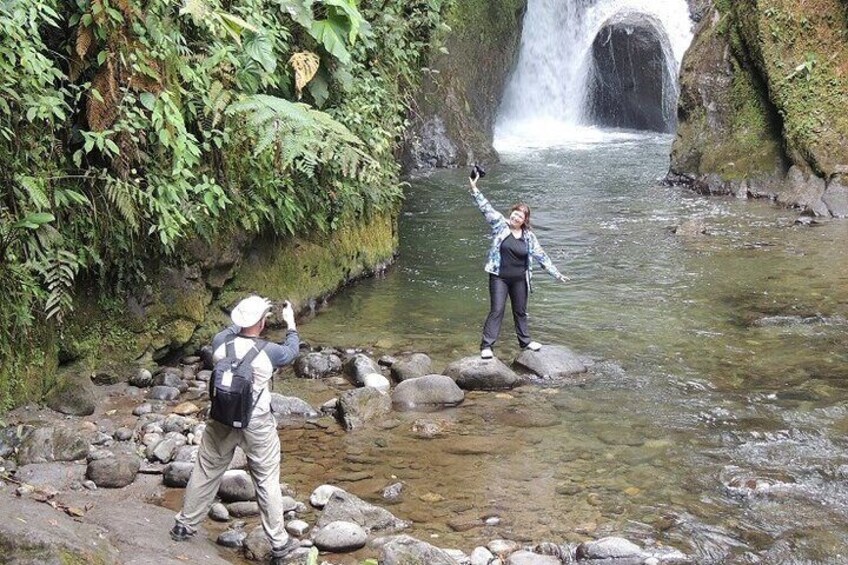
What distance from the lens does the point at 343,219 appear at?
11430 millimetres

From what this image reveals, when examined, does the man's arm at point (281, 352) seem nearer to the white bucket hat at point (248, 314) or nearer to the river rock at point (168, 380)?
the white bucket hat at point (248, 314)

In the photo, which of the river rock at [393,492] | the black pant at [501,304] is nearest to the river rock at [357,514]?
the river rock at [393,492]

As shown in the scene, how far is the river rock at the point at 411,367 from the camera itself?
869 cm

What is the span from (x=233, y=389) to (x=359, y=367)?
3.70 metres

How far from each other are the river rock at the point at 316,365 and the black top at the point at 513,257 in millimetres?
1975

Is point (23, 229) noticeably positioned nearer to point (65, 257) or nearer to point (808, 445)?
point (65, 257)

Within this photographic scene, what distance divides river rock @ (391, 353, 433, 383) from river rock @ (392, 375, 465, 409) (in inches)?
15.8

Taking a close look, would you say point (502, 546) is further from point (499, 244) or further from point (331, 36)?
point (331, 36)

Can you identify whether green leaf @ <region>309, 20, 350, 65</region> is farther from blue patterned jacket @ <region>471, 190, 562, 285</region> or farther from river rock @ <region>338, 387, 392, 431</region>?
river rock @ <region>338, 387, 392, 431</region>

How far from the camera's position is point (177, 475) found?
20.6 feet

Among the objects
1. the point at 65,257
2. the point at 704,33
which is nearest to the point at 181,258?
the point at 65,257

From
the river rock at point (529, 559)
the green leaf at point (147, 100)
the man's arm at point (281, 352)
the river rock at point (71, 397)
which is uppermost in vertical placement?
the green leaf at point (147, 100)

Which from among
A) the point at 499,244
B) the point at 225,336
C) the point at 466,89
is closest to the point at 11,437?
the point at 225,336

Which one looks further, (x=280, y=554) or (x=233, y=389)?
(x=280, y=554)
